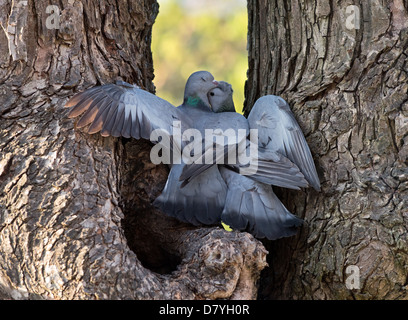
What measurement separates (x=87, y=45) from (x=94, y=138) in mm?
531

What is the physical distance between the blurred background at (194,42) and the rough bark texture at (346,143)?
314cm

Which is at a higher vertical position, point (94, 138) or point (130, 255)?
point (94, 138)

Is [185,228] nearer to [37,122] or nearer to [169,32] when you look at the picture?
[37,122]

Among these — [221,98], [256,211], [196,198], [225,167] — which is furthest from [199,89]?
[256,211]

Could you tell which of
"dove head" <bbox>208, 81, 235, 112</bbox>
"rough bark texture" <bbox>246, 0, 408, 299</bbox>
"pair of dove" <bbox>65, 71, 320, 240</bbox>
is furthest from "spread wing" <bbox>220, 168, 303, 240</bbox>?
"dove head" <bbox>208, 81, 235, 112</bbox>

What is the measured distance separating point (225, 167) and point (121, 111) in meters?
0.64

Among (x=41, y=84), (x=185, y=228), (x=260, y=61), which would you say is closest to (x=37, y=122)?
(x=41, y=84)

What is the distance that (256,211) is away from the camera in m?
3.09

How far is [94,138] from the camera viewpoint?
9.93 feet

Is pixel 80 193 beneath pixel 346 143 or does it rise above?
beneath

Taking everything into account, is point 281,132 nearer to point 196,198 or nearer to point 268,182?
point 268,182

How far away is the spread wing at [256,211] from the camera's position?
3031 millimetres

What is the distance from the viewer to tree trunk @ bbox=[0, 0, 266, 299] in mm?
2656

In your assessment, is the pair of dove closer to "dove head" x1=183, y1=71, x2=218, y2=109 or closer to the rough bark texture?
the rough bark texture
